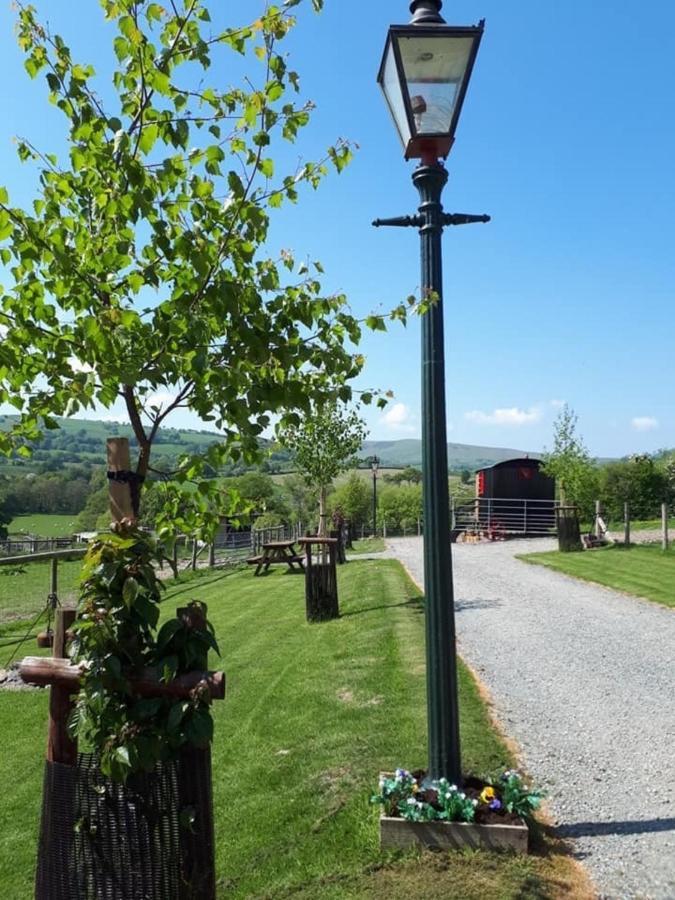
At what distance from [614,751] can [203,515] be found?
365cm

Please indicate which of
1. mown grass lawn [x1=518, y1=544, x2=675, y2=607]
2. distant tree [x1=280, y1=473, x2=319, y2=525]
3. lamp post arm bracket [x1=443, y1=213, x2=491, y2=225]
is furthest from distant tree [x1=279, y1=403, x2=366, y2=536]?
distant tree [x1=280, y1=473, x2=319, y2=525]

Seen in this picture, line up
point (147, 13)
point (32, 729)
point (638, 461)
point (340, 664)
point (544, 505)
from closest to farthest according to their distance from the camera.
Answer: point (147, 13) < point (32, 729) < point (340, 664) < point (544, 505) < point (638, 461)

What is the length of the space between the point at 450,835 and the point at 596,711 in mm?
3200

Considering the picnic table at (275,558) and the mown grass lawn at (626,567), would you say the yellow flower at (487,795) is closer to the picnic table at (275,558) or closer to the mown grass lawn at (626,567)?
the mown grass lawn at (626,567)

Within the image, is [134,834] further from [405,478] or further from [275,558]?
[405,478]

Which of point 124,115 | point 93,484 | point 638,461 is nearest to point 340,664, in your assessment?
point 124,115

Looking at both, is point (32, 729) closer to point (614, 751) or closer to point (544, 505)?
point (614, 751)

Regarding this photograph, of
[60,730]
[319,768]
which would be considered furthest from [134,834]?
[319,768]

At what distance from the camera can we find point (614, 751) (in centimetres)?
536

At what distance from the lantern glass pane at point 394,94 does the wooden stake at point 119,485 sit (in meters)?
2.21

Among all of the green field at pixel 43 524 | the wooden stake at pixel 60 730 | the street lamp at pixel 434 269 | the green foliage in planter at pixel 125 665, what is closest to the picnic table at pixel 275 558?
the street lamp at pixel 434 269

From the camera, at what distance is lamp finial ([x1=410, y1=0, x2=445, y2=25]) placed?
3707mm

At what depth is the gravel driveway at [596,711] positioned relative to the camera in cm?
391

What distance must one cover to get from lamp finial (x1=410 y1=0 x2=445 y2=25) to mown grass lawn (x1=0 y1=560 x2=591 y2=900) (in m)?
4.18
